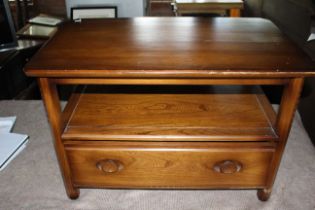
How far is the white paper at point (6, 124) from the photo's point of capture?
122 cm

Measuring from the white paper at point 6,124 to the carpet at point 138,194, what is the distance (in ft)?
0.51

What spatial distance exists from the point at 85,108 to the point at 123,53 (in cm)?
25

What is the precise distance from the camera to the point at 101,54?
0.78 m

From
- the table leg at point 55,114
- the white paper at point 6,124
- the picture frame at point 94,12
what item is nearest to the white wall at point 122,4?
the picture frame at point 94,12

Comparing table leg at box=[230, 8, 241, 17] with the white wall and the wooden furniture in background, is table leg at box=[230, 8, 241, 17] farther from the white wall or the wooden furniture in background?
the wooden furniture in background

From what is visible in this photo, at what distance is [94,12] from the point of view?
77.9 inches

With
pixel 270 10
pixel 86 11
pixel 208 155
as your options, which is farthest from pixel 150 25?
pixel 86 11

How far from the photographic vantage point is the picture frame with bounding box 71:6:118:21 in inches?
77.9

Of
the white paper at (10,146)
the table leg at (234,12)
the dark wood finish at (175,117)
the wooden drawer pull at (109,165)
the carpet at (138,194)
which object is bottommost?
the carpet at (138,194)

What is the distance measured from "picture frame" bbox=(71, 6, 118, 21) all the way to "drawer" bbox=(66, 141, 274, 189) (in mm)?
1346

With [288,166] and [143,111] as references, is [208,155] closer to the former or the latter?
[143,111]

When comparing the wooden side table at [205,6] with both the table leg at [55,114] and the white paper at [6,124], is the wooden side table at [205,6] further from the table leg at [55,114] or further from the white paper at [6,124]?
the table leg at [55,114]

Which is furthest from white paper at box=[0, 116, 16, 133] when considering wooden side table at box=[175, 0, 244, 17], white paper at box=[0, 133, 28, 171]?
wooden side table at box=[175, 0, 244, 17]

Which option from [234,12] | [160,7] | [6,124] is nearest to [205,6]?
[234,12]
